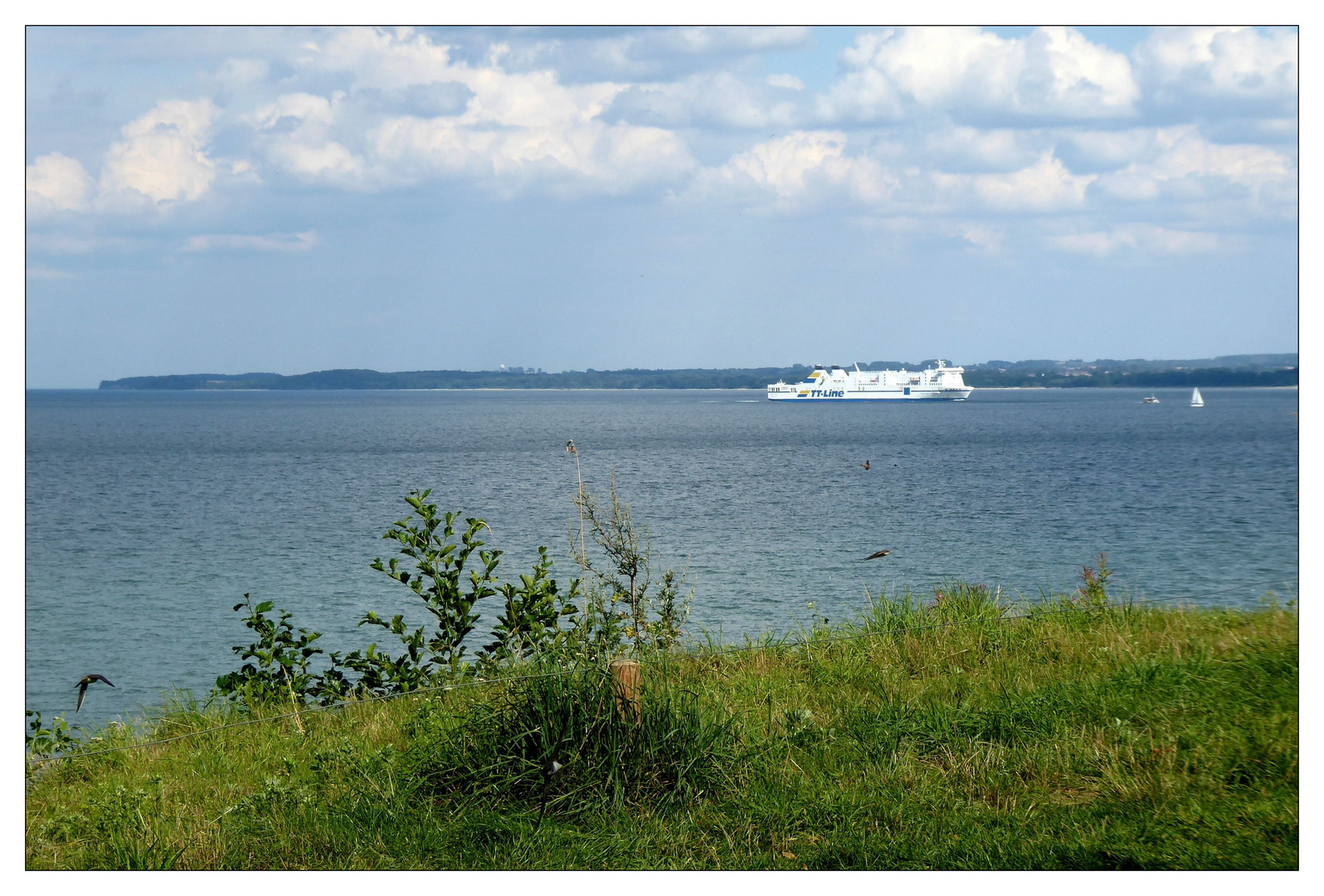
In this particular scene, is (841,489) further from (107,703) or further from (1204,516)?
(107,703)

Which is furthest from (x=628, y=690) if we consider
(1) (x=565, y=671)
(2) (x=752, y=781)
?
(2) (x=752, y=781)

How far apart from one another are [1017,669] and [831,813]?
88.0 inches

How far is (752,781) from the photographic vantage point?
14.9 ft

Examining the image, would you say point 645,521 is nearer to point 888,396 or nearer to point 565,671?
point 565,671

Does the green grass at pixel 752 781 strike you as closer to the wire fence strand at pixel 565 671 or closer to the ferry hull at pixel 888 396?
the wire fence strand at pixel 565 671

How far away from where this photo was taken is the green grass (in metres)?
4.01

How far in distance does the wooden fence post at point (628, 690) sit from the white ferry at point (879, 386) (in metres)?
169

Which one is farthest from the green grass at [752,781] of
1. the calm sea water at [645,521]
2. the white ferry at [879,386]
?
the white ferry at [879,386]

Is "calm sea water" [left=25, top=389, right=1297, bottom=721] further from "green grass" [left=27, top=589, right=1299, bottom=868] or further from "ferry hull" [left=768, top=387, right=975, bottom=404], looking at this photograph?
"ferry hull" [left=768, top=387, right=975, bottom=404]

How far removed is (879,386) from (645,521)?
150764mm

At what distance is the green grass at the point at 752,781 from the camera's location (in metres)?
4.01
